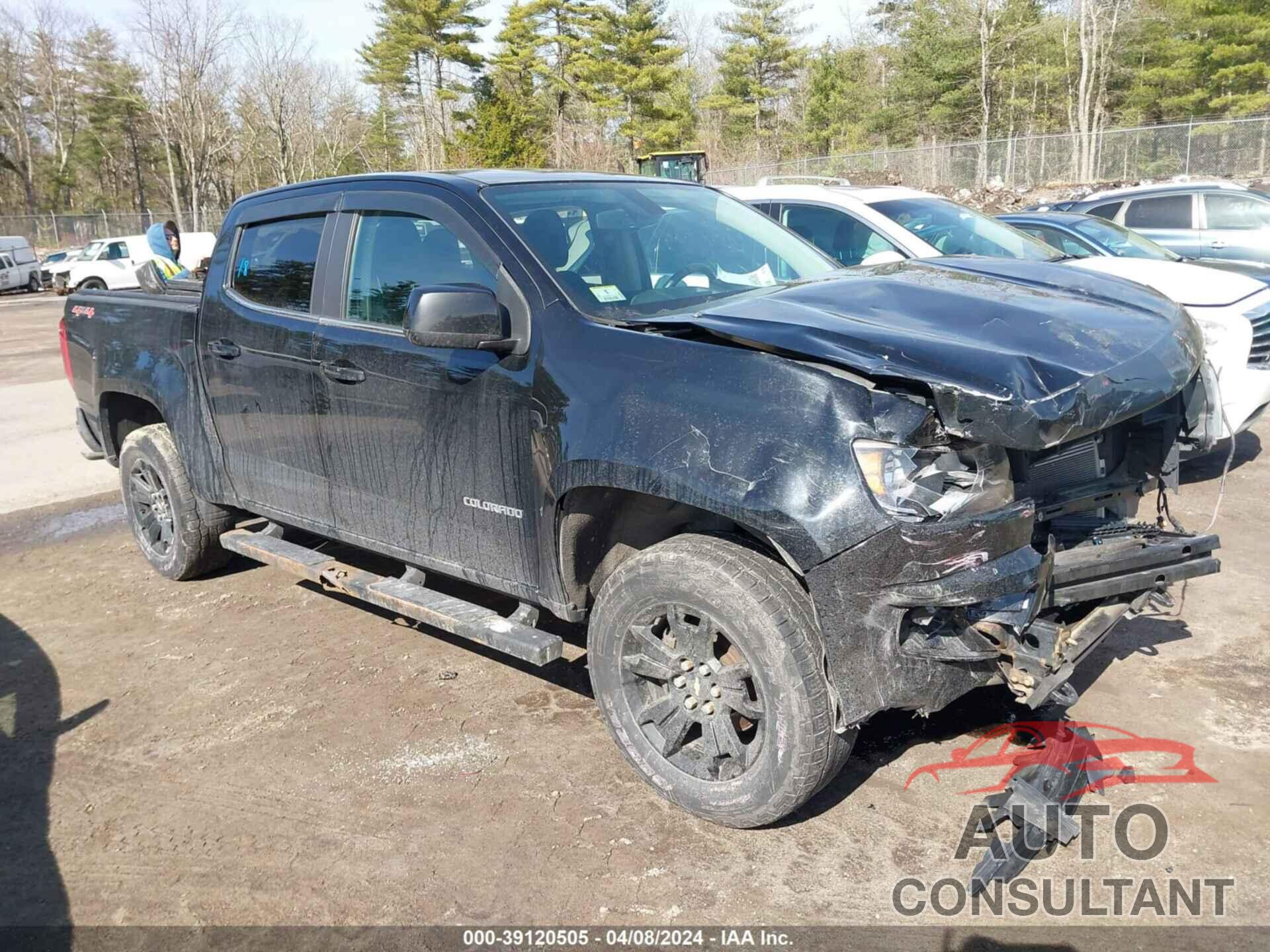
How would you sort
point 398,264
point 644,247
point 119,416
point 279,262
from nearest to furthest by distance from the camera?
point 644,247
point 398,264
point 279,262
point 119,416

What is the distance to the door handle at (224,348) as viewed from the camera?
4.70m

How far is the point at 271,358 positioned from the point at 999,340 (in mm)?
3124

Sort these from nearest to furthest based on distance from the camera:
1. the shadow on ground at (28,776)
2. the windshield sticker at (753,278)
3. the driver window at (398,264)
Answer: the shadow on ground at (28,776)
the driver window at (398,264)
the windshield sticker at (753,278)

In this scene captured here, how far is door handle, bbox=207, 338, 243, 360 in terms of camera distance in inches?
185

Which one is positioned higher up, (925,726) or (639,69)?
(639,69)

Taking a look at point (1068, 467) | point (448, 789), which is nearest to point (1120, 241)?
point (1068, 467)

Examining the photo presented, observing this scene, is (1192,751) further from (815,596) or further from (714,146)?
(714,146)

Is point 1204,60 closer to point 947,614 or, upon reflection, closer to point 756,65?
point 756,65

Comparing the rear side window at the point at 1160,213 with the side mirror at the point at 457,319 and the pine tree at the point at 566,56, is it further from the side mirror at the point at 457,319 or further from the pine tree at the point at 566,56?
the pine tree at the point at 566,56

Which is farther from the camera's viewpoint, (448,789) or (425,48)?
(425,48)

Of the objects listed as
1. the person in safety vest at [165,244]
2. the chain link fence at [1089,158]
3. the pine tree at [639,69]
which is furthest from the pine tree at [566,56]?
the person in safety vest at [165,244]

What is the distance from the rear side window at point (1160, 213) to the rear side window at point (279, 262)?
11.2m

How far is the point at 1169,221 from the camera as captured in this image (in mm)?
12391

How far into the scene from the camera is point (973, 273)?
12.4 feet
